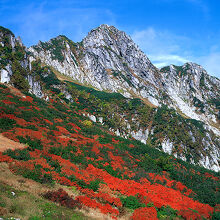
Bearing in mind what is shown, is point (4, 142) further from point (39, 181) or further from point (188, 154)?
point (188, 154)

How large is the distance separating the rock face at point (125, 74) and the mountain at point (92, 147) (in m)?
1.09

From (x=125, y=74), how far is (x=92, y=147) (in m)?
135

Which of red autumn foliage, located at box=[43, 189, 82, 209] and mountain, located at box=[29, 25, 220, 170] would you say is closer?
red autumn foliage, located at box=[43, 189, 82, 209]

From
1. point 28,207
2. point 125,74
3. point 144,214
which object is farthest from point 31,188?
point 125,74

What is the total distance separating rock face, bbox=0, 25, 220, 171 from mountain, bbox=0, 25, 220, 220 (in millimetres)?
1086

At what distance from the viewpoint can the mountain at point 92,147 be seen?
39.6ft

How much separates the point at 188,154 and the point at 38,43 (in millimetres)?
141132

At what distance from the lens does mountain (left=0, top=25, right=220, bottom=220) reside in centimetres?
1208

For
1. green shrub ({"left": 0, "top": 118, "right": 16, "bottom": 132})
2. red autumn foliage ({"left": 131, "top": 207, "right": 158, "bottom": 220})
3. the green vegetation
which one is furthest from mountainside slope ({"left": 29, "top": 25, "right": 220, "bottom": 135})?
the green vegetation

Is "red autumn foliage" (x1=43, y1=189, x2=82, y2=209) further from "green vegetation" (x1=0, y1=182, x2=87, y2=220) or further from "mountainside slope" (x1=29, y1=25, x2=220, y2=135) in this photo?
"mountainside slope" (x1=29, y1=25, x2=220, y2=135)

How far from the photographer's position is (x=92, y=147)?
90.0ft

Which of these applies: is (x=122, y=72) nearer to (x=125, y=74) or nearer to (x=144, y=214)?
(x=125, y=74)

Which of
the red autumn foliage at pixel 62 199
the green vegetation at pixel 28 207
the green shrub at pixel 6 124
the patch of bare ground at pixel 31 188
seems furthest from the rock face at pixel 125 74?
the green vegetation at pixel 28 207

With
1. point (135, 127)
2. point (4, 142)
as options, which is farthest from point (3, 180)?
point (135, 127)
